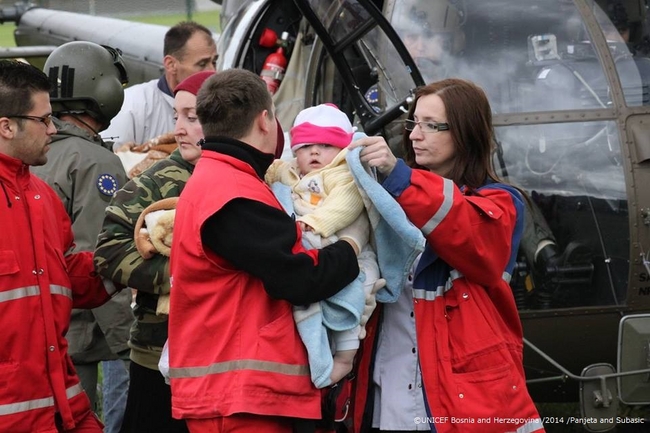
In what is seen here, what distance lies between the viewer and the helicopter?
4727 mm

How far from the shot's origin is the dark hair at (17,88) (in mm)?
3570

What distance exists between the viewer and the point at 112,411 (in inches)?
198

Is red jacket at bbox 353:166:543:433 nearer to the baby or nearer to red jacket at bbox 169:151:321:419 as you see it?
the baby

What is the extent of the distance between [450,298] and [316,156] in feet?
2.10

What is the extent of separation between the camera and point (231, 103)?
10.1ft

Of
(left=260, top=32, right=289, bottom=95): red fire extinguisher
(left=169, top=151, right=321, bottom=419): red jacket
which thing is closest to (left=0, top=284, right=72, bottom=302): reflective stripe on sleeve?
(left=169, top=151, right=321, bottom=419): red jacket

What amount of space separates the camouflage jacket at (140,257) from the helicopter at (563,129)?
1.28 metres

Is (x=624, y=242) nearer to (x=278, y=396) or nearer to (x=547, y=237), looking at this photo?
(x=547, y=237)

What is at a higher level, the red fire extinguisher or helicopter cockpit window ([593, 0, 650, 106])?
helicopter cockpit window ([593, 0, 650, 106])

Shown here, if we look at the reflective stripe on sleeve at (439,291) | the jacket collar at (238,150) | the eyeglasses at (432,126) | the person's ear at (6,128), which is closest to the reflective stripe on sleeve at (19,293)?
the person's ear at (6,128)

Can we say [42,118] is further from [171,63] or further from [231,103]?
[171,63]

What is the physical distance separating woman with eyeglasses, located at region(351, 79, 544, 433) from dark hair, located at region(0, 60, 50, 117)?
1.23 m

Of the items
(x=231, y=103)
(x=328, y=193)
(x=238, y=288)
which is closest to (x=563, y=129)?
(x=328, y=193)

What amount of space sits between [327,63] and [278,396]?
3.62 meters
